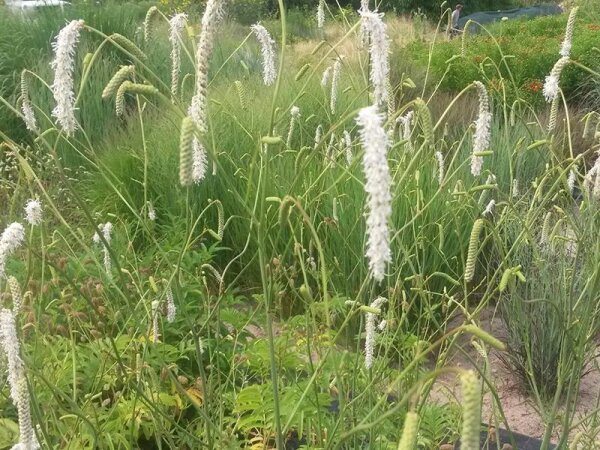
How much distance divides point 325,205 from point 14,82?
4.13 m

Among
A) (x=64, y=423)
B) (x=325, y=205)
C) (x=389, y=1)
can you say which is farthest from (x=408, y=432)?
(x=389, y=1)

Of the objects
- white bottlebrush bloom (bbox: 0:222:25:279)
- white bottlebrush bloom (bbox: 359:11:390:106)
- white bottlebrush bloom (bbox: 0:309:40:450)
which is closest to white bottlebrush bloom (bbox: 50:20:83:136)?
white bottlebrush bloom (bbox: 0:222:25:279)

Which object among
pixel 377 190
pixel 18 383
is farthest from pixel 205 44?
pixel 18 383

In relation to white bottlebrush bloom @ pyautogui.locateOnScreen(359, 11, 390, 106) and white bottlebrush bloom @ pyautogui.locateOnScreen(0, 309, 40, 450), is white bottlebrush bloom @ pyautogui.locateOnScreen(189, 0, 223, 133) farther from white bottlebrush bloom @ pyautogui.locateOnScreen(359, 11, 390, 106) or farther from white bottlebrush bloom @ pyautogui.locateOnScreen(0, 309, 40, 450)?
white bottlebrush bloom @ pyautogui.locateOnScreen(0, 309, 40, 450)

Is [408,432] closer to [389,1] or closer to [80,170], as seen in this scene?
[80,170]

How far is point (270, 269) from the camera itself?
1655 millimetres

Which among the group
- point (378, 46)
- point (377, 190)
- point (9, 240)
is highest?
point (378, 46)

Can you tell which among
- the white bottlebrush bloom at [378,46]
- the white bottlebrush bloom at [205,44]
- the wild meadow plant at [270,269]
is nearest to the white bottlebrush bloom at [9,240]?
the wild meadow plant at [270,269]

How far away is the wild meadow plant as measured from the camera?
1.36m

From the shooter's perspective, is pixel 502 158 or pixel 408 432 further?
pixel 502 158

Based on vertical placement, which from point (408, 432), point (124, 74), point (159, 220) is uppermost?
point (124, 74)

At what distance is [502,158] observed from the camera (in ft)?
15.9

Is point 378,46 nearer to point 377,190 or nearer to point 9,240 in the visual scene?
point 377,190

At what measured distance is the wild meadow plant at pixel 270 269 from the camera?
1360 millimetres
